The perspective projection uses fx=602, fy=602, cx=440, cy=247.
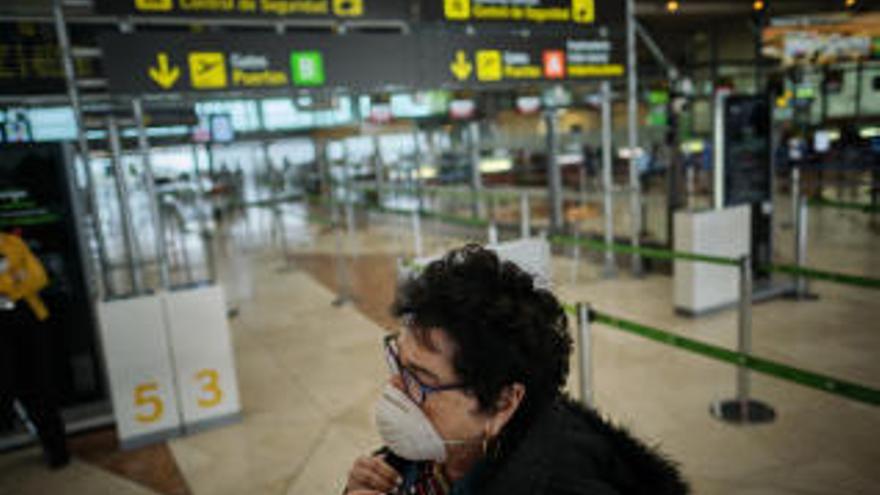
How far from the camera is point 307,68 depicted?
4.76 metres

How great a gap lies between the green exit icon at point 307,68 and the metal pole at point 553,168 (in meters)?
4.66

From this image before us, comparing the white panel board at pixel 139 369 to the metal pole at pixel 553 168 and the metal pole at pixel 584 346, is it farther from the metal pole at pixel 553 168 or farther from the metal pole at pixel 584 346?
the metal pole at pixel 553 168

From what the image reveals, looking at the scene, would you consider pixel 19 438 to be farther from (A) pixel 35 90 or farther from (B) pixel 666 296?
(B) pixel 666 296

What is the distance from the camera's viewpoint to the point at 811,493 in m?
3.08

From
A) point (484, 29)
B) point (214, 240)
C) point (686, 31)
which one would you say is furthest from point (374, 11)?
point (686, 31)

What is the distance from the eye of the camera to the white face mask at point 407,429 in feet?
→ 4.19

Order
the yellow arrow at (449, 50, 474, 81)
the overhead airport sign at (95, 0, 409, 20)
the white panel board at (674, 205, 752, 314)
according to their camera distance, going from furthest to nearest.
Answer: the white panel board at (674, 205, 752, 314)
the yellow arrow at (449, 50, 474, 81)
the overhead airport sign at (95, 0, 409, 20)

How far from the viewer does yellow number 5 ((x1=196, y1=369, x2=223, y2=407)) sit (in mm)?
4363

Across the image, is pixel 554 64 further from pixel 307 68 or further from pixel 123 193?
pixel 123 193

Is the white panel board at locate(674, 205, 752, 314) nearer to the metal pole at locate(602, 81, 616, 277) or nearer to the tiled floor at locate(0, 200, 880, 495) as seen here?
the tiled floor at locate(0, 200, 880, 495)

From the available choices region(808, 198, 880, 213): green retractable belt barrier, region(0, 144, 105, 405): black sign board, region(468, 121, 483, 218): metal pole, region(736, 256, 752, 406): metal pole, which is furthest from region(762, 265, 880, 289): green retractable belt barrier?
region(468, 121, 483, 218): metal pole

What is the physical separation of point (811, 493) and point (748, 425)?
0.76m

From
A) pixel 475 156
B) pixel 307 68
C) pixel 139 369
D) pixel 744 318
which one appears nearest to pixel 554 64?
pixel 307 68

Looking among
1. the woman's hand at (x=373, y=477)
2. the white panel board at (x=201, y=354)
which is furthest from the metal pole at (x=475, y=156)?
the woman's hand at (x=373, y=477)
